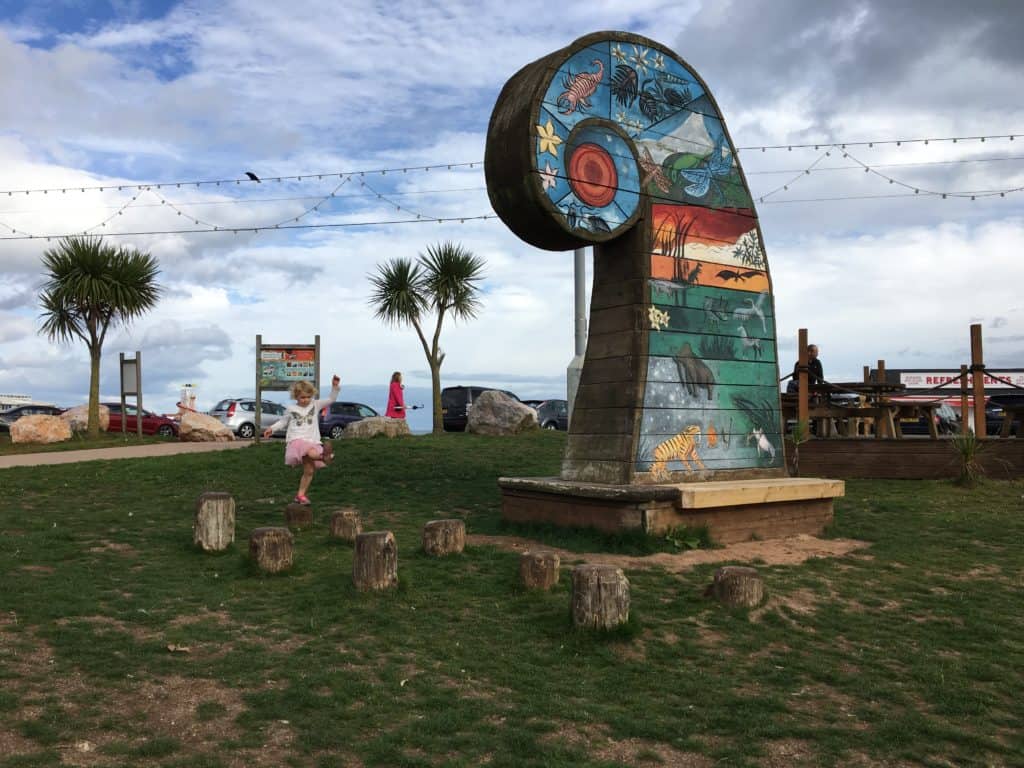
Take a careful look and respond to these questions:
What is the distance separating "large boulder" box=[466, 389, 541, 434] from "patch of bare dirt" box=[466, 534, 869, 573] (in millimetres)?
12338

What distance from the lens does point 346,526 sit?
8.40 metres

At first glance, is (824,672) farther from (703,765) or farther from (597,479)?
(597,479)

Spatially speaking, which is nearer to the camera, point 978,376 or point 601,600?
point 601,600

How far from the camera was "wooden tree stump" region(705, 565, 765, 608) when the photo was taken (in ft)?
20.6

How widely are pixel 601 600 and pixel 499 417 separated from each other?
15730 millimetres

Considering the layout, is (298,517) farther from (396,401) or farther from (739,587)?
(396,401)

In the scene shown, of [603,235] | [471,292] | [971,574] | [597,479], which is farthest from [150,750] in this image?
[471,292]

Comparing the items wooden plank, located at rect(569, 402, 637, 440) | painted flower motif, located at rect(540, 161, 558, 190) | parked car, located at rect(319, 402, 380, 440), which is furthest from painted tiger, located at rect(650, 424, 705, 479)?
parked car, located at rect(319, 402, 380, 440)

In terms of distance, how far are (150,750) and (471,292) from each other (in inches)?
904

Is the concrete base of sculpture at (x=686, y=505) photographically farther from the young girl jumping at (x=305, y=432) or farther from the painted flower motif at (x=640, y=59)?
the painted flower motif at (x=640, y=59)

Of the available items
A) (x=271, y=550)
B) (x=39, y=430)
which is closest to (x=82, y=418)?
(x=39, y=430)

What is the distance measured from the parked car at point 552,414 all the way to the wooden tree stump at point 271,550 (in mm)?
23098

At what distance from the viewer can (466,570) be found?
730 centimetres

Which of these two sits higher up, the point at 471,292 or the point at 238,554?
the point at 471,292
